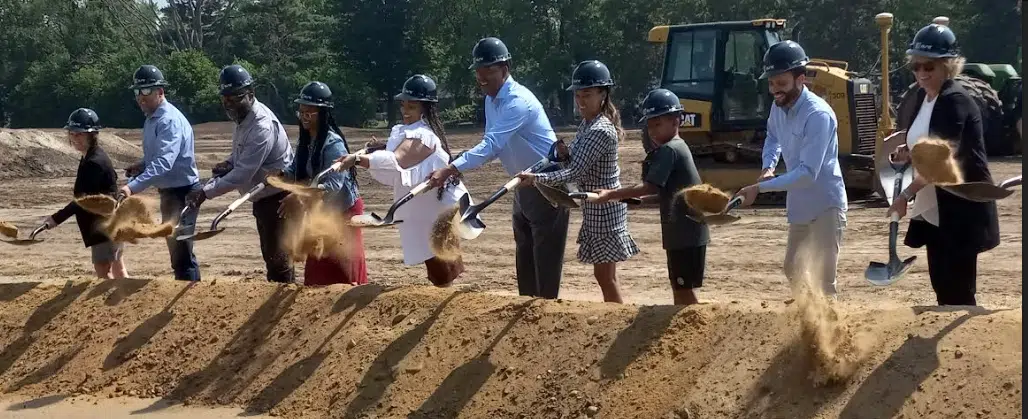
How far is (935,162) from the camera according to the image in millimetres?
5352

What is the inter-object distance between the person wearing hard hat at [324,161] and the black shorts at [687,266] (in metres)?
2.20

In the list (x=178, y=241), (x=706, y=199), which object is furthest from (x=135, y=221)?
(x=706, y=199)

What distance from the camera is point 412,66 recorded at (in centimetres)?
5241

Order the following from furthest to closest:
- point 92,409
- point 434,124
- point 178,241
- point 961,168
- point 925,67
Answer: point 178,241, point 434,124, point 92,409, point 925,67, point 961,168

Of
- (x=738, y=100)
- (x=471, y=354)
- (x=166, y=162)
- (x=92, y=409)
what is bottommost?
(x=92, y=409)

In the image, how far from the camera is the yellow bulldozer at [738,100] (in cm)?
1625

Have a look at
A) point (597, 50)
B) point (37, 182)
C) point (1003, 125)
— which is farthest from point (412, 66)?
point (1003, 125)

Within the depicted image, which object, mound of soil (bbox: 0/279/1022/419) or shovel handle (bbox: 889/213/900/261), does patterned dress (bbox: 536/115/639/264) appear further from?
shovel handle (bbox: 889/213/900/261)

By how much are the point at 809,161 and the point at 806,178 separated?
0.26 ft

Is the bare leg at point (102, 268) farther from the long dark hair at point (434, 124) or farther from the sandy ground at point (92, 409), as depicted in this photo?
the long dark hair at point (434, 124)

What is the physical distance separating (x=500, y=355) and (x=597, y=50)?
4149 centimetres

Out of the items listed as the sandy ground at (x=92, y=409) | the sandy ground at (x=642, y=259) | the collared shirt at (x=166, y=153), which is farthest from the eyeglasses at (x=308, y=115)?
the sandy ground at (x=642, y=259)

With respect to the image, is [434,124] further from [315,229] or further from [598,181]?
[598,181]

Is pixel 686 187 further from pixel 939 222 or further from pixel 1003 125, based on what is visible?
pixel 1003 125
